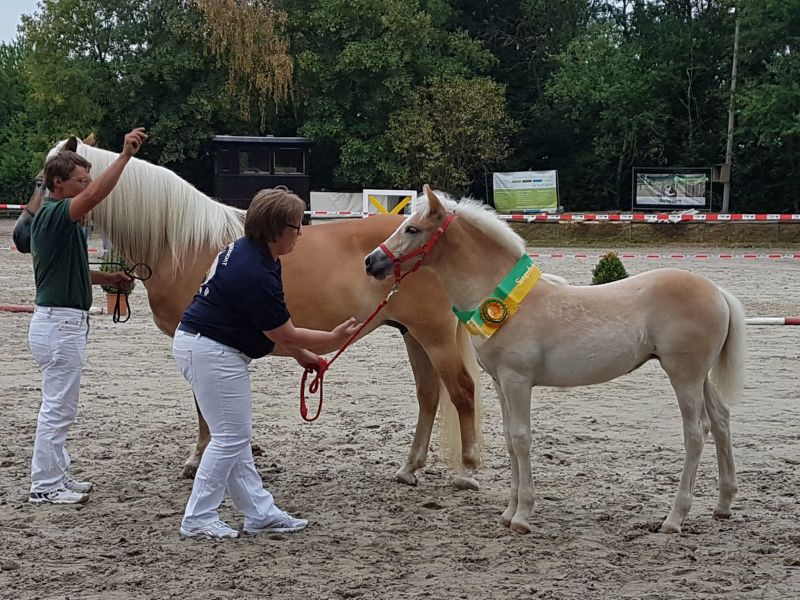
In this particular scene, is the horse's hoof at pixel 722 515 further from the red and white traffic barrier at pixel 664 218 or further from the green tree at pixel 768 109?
the green tree at pixel 768 109

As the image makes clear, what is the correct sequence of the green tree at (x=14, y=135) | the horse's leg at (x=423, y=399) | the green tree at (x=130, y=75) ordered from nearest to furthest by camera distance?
the horse's leg at (x=423, y=399), the green tree at (x=130, y=75), the green tree at (x=14, y=135)

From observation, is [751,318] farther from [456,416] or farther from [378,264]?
[378,264]

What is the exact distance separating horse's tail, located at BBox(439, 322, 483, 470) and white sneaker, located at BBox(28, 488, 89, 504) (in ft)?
6.84

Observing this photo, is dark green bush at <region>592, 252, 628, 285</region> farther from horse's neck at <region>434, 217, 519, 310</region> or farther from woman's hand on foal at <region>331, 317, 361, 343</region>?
woman's hand on foal at <region>331, 317, 361, 343</region>

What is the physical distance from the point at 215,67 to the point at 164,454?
28.8 m

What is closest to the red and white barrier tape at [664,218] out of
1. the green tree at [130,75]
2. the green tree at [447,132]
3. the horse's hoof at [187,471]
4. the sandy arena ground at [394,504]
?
the green tree at [447,132]

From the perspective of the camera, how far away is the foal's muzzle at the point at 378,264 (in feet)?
15.1

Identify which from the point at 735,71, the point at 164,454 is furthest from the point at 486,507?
the point at 735,71

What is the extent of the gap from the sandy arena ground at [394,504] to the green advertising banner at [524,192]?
2232 cm

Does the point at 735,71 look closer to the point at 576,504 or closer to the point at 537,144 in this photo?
the point at 537,144

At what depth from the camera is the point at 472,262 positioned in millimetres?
4727

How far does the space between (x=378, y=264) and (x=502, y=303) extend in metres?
0.64

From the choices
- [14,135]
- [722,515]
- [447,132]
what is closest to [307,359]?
[722,515]

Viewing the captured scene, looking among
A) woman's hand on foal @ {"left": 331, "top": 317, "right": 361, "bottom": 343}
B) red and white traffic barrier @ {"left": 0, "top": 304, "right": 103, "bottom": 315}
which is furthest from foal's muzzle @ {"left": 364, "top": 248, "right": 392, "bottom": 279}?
red and white traffic barrier @ {"left": 0, "top": 304, "right": 103, "bottom": 315}
